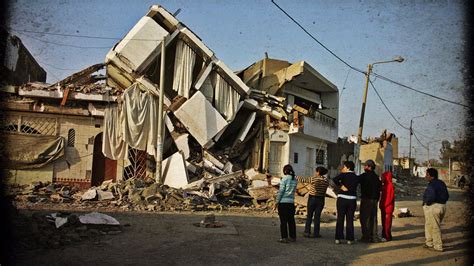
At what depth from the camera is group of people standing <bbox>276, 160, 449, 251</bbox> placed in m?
7.61

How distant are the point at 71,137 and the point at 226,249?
40.6ft

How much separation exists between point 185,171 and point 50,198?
16.5 ft

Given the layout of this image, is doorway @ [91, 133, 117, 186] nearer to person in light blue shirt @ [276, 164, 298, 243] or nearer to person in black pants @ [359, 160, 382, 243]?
person in light blue shirt @ [276, 164, 298, 243]

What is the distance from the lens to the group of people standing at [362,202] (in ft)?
25.0

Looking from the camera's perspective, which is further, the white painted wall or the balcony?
the white painted wall

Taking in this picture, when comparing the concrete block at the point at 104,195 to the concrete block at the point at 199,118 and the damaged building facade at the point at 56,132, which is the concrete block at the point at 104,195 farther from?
the concrete block at the point at 199,118

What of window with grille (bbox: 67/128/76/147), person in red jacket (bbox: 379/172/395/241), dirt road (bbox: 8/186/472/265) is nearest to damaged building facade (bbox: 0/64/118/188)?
window with grille (bbox: 67/128/76/147)

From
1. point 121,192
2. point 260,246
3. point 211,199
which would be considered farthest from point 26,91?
point 260,246

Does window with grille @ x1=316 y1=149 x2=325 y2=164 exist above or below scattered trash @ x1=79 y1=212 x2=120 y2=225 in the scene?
above

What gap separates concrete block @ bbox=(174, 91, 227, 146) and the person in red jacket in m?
9.66

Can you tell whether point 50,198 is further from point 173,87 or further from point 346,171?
point 346,171

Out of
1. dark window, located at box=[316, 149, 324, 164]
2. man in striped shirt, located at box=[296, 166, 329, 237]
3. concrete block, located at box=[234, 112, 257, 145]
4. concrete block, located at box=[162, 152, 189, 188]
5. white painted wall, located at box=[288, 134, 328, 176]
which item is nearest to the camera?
man in striped shirt, located at box=[296, 166, 329, 237]

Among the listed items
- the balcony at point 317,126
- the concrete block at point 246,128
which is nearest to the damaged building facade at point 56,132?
the concrete block at point 246,128

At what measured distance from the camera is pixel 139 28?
16.3 meters
